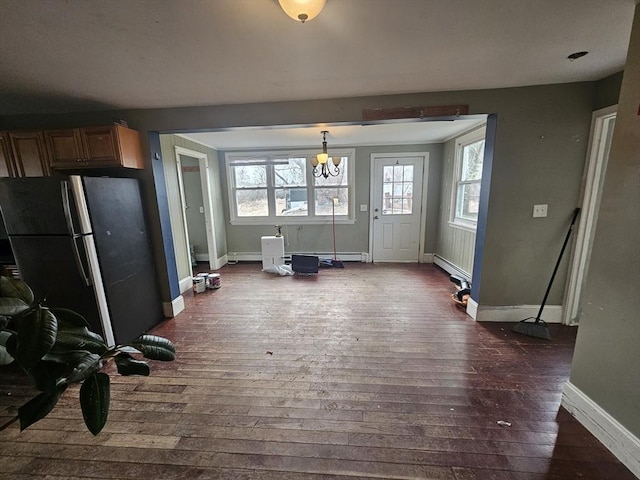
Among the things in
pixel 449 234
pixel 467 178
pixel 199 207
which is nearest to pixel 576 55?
pixel 467 178

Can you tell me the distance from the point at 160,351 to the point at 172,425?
1.07 meters

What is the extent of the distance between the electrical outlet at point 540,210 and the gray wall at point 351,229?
7.82 feet

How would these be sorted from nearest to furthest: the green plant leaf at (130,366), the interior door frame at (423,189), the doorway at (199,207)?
the green plant leaf at (130,366) → the doorway at (199,207) → the interior door frame at (423,189)

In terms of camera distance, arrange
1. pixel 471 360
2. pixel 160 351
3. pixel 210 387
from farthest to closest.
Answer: pixel 471 360 < pixel 210 387 < pixel 160 351

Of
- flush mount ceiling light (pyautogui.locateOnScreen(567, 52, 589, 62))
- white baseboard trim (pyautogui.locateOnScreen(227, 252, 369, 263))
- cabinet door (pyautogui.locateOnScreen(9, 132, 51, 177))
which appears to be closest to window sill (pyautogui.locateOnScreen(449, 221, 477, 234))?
white baseboard trim (pyautogui.locateOnScreen(227, 252, 369, 263))

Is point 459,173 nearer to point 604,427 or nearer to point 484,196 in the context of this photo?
point 484,196

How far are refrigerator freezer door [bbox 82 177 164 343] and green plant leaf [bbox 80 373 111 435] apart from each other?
183cm

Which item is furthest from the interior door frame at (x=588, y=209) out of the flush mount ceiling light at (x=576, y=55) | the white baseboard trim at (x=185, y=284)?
the white baseboard trim at (x=185, y=284)

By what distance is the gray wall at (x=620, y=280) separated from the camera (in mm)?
1330

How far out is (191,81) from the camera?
2033 millimetres

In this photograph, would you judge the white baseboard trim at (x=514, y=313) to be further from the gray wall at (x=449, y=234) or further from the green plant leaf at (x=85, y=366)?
the green plant leaf at (x=85, y=366)

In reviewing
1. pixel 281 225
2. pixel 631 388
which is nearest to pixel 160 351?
pixel 631 388

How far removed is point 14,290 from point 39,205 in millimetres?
1777

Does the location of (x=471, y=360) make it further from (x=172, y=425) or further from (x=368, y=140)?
(x=368, y=140)
